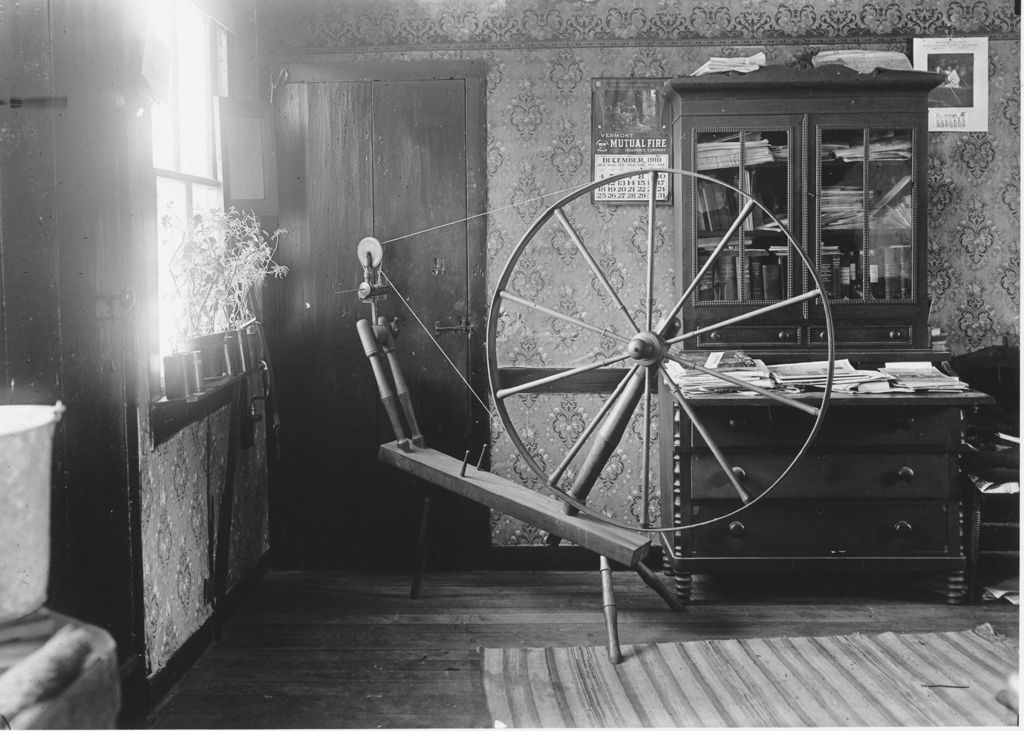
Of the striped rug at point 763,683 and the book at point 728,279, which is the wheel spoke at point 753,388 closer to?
the striped rug at point 763,683

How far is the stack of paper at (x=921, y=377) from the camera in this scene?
10.4 ft

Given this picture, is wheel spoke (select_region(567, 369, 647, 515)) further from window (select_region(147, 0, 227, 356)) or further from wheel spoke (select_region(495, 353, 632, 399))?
window (select_region(147, 0, 227, 356))

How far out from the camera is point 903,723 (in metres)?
2.33

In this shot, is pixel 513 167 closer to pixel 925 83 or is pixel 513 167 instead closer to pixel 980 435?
pixel 925 83

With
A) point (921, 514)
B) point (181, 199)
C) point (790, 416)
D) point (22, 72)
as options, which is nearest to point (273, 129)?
point (181, 199)

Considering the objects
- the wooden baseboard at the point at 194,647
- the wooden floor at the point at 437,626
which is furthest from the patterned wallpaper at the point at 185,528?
the wooden floor at the point at 437,626

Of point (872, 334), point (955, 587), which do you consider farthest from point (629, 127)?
point (955, 587)

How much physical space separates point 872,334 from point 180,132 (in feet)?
8.74

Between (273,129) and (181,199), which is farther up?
(273,129)

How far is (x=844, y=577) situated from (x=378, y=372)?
203 cm

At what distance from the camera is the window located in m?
2.81

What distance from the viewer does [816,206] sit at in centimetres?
335

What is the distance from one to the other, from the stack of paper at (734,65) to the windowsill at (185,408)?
2.11m

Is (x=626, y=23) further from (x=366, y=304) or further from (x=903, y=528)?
(x=903, y=528)
